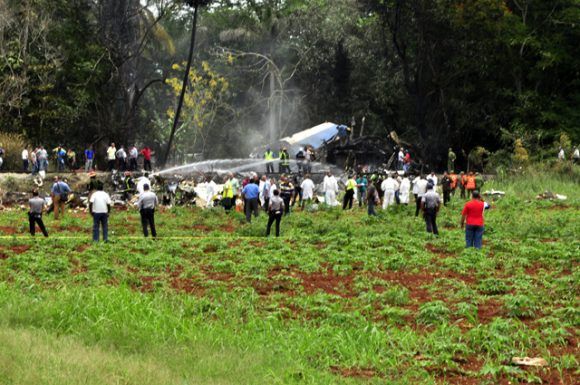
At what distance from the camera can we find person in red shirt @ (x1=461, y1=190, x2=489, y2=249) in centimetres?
2242

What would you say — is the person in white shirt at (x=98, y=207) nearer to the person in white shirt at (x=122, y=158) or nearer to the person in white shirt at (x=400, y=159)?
the person in white shirt at (x=122, y=158)

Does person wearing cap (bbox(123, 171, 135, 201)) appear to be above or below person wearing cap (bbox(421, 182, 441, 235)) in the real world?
above

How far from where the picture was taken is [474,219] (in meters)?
22.7

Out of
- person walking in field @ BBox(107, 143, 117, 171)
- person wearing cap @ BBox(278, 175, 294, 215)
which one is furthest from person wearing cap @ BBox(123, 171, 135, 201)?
person wearing cap @ BBox(278, 175, 294, 215)

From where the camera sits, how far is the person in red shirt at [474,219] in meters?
22.4

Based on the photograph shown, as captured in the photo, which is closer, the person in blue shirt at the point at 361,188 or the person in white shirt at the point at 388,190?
the person in white shirt at the point at 388,190

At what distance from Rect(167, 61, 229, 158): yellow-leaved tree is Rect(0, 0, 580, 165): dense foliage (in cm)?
135

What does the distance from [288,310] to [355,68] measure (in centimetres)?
4852

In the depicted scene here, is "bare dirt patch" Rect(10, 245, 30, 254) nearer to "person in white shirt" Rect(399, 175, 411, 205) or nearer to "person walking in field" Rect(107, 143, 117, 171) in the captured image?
"person in white shirt" Rect(399, 175, 411, 205)

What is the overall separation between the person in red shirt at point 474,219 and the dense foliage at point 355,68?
79.5 feet

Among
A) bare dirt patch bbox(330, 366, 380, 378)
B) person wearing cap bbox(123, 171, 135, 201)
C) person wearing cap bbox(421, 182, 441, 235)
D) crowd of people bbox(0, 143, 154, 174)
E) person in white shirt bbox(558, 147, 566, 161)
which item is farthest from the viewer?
person in white shirt bbox(558, 147, 566, 161)

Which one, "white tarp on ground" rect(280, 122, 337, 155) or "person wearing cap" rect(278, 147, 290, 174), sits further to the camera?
"white tarp on ground" rect(280, 122, 337, 155)

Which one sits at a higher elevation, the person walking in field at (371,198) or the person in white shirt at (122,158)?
the person in white shirt at (122,158)

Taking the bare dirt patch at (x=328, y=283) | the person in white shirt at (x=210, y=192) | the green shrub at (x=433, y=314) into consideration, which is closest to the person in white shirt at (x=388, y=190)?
the person in white shirt at (x=210, y=192)
